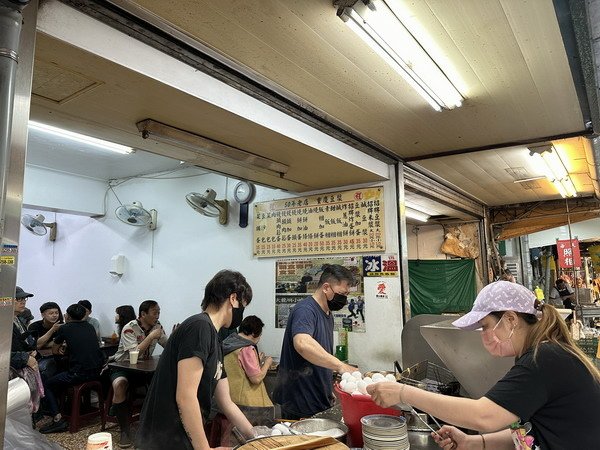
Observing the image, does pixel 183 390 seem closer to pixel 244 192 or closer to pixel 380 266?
pixel 380 266

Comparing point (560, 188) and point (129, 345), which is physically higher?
point (560, 188)

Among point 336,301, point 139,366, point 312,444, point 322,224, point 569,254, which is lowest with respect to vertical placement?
point 139,366

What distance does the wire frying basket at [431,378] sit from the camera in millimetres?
2668

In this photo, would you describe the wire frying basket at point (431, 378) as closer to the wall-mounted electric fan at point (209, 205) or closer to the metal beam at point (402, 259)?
the metal beam at point (402, 259)

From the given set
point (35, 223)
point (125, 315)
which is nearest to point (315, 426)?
point (125, 315)

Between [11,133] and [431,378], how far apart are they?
9.72 feet

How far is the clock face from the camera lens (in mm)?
5469

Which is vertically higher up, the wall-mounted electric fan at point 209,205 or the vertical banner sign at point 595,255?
the wall-mounted electric fan at point 209,205

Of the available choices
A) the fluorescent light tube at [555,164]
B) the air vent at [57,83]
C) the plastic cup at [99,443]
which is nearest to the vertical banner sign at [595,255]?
the fluorescent light tube at [555,164]

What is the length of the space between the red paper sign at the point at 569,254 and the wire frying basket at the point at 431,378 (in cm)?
558

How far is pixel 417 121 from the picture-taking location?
3594 millimetres

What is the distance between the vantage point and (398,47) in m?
2.44

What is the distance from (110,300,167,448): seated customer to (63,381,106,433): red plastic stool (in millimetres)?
418

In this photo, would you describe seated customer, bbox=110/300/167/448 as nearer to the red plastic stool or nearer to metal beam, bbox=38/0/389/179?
the red plastic stool
